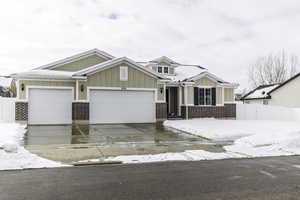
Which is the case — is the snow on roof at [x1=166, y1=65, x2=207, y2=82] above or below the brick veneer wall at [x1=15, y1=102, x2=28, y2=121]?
above

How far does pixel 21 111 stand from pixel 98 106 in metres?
4.64

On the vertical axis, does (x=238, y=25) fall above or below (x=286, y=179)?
above

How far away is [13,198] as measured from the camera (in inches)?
156

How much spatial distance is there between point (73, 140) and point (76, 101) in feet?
19.2

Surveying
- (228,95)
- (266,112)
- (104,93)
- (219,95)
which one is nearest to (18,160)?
(104,93)

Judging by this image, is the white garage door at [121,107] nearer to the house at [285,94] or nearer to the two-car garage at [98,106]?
the two-car garage at [98,106]

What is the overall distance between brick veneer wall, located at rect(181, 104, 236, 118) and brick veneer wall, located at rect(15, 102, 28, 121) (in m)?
11.1

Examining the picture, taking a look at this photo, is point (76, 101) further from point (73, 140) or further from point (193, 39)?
point (193, 39)

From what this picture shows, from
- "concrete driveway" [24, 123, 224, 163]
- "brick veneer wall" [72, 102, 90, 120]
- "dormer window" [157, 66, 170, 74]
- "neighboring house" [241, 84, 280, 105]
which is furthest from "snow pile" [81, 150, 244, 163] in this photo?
"neighboring house" [241, 84, 280, 105]

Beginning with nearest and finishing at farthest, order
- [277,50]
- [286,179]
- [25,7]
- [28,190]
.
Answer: [28,190]
[286,179]
[25,7]
[277,50]

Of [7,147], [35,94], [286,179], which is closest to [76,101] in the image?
[35,94]

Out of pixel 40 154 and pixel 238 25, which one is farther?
pixel 238 25

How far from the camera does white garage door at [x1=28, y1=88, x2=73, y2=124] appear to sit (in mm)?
14945

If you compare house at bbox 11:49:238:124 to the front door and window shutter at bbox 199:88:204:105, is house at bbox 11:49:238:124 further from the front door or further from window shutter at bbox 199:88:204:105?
the front door
